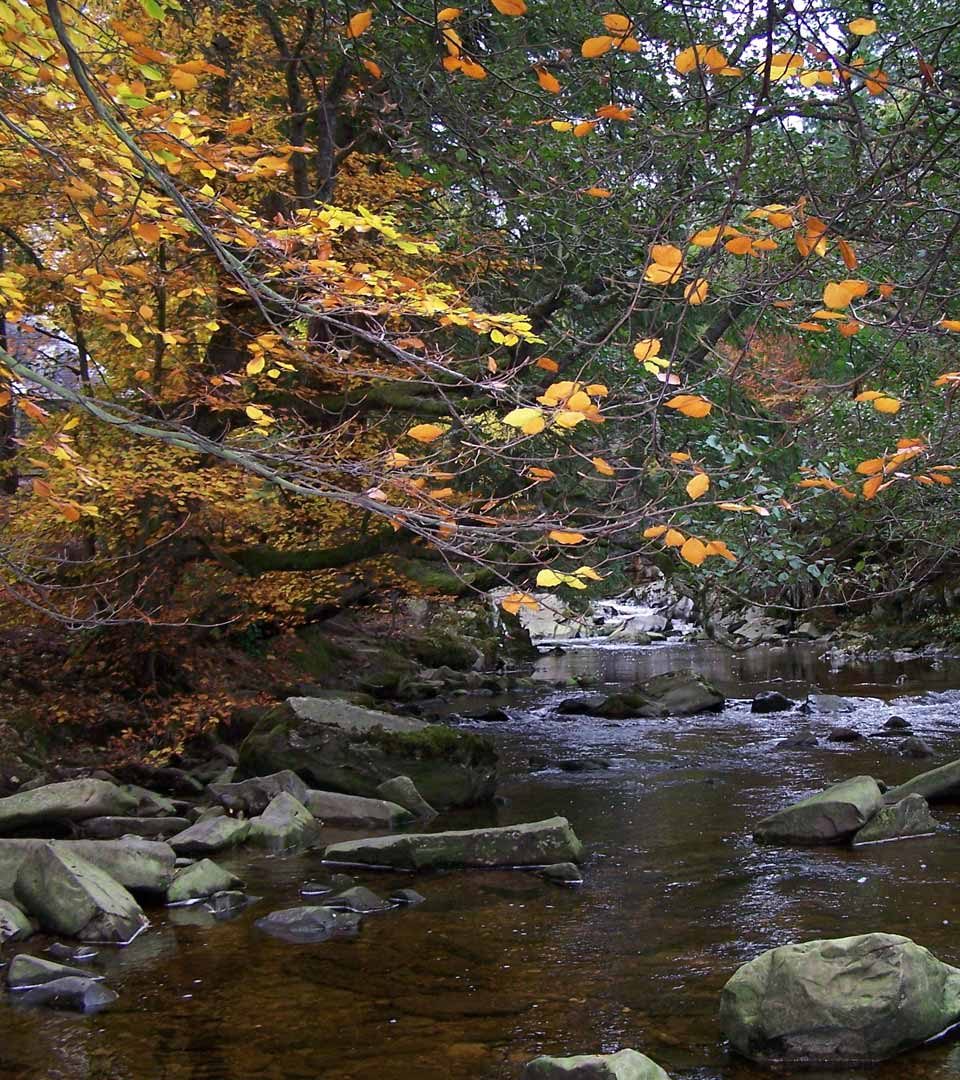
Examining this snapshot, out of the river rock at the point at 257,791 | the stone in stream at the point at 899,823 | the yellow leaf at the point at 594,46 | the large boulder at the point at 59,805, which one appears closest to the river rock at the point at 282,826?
the river rock at the point at 257,791

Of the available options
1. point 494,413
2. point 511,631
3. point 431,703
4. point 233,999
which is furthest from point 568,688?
point 233,999

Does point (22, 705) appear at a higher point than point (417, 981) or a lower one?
higher

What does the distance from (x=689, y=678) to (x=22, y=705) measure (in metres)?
10.5

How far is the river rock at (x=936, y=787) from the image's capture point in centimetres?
1014

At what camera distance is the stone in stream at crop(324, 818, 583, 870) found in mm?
8820

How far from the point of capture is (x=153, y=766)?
40.9ft

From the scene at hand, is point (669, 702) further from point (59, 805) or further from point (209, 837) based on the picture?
point (59, 805)

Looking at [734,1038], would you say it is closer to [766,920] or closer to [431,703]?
[766,920]

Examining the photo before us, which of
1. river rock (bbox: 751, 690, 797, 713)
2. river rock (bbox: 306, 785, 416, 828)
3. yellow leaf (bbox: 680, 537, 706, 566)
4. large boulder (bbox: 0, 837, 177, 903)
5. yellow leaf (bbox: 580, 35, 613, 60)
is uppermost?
yellow leaf (bbox: 580, 35, 613, 60)

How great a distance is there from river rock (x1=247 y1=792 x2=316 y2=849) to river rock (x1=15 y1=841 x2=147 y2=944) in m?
2.16

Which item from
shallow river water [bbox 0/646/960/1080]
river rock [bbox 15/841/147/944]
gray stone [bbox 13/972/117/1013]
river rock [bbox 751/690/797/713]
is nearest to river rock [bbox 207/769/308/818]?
shallow river water [bbox 0/646/960/1080]

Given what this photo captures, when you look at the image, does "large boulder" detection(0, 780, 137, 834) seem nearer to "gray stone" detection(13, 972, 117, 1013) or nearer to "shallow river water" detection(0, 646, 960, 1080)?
"shallow river water" detection(0, 646, 960, 1080)

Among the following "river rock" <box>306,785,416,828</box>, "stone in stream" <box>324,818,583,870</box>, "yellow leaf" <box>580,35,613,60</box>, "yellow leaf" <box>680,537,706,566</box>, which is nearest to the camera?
"yellow leaf" <box>580,35,613,60</box>

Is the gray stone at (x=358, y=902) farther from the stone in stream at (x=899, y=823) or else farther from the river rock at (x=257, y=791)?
the stone in stream at (x=899, y=823)
